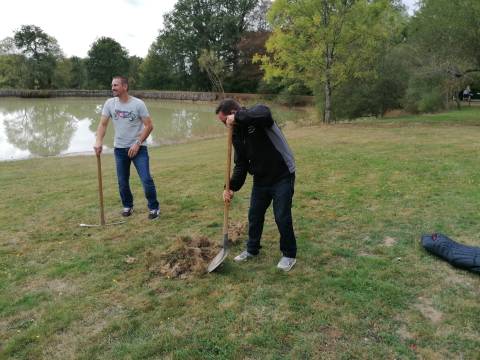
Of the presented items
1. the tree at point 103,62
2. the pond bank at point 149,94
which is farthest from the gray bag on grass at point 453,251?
the tree at point 103,62

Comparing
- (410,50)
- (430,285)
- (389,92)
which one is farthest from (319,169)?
(389,92)

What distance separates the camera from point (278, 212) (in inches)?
173

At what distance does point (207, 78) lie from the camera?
2479 inches

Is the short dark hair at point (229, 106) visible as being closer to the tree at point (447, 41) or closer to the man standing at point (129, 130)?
the man standing at point (129, 130)

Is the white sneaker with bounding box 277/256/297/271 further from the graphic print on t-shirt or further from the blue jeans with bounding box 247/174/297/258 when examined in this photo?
the graphic print on t-shirt

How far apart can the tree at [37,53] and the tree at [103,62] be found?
22.9 ft

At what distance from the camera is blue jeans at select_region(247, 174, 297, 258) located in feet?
14.3

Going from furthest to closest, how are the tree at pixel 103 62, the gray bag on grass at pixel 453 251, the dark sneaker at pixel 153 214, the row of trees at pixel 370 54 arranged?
the tree at pixel 103 62
the row of trees at pixel 370 54
the dark sneaker at pixel 153 214
the gray bag on grass at pixel 453 251

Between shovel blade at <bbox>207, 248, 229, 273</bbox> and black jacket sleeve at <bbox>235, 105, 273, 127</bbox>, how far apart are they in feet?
4.76

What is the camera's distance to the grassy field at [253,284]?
337cm

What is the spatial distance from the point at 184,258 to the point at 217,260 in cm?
39

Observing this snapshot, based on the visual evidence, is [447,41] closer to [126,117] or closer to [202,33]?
[126,117]

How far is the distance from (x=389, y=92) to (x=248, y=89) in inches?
1344

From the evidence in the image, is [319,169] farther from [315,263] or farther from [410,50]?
[410,50]
